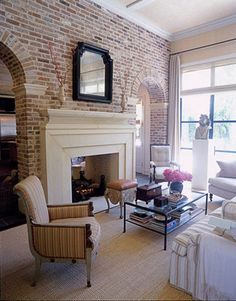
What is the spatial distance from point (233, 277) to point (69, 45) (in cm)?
391

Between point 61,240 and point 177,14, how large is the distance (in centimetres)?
495

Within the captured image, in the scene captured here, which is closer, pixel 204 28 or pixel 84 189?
pixel 84 189

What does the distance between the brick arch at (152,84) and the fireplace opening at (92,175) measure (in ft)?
5.54

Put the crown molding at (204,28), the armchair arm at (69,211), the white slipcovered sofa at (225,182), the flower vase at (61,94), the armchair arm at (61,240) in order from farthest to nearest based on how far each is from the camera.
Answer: the crown molding at (204,28) < the white slipcovered sofa at (225,182) < the flower vase at (61,94) < the armchair arm at (69,211) < the armchair arm at (61,240)

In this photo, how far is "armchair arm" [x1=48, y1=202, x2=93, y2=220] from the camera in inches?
101

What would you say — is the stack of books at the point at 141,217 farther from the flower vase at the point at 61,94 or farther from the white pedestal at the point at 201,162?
the white pedestal at the point at 201,162

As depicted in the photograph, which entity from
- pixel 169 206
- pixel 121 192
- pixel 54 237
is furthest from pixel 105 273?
pixel 121 192

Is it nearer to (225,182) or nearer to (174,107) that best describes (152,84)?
(174,107)

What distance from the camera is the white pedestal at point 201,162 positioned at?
201 inches

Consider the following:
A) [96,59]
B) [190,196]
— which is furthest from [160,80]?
[190,196]

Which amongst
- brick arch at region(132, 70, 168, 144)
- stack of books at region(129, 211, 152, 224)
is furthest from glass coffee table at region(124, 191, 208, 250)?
brick arch at region(132, 70, 168, 144)

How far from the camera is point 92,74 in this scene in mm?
4316

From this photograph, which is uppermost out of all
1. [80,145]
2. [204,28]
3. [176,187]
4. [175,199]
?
[204,28]

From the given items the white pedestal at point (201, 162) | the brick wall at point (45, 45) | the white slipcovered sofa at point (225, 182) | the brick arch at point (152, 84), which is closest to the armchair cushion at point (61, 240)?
the brick wall at point (45, 45)
